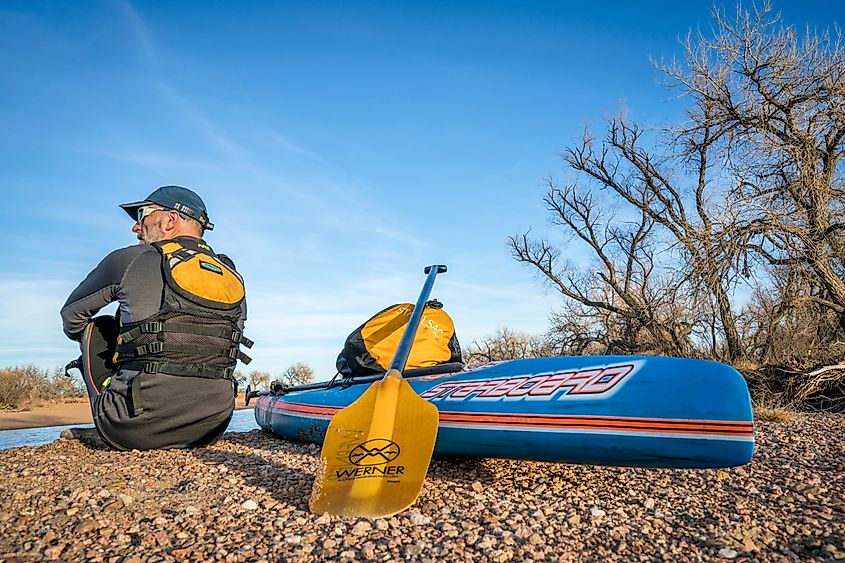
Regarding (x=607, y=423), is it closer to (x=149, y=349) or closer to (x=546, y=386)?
(x=546, y=386)

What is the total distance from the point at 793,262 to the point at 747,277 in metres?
0.98

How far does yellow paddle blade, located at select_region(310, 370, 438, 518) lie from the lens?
2.55 metres

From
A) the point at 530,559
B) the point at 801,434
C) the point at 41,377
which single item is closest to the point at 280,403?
the point at 530,559

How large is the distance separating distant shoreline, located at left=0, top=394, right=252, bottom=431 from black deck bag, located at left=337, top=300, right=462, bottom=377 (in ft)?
16.9


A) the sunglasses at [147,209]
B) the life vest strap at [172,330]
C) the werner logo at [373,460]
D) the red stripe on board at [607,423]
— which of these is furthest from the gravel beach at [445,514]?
the sunglasses at [147,209]

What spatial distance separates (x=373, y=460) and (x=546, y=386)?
3.45ft

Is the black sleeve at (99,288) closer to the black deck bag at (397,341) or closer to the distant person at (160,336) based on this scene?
the distant person at (160,336)

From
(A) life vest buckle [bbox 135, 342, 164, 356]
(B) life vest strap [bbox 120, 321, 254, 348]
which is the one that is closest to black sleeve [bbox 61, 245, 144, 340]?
(B) life vest strap [bbox 120, 321, 254, 348]

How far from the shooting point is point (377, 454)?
2.82 meters

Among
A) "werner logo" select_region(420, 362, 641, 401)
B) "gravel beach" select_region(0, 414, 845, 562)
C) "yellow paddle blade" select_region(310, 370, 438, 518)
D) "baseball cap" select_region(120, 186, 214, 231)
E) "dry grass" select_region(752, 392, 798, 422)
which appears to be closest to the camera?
"gravel beach" select_region(0, 414, 845, 562)

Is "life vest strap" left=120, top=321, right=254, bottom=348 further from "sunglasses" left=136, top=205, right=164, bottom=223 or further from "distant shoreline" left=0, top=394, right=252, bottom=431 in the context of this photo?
"distant shoreline" left=0, top=394, right=252, bottom=431

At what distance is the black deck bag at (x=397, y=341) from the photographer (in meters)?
4.43

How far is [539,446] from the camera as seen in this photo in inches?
120

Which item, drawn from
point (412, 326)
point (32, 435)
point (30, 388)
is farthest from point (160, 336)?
point (30, 388)
